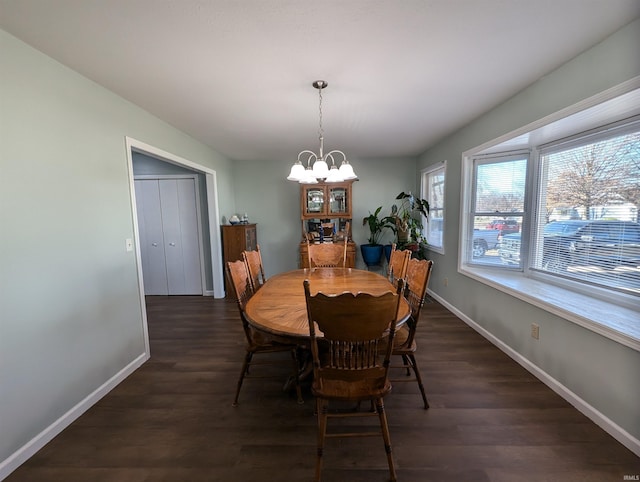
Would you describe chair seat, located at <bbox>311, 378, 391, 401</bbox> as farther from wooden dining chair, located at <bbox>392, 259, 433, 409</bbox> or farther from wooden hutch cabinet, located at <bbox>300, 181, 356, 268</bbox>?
wooden hutch cabinet, located at <bbox>300, 181, 356, 268</bbox>

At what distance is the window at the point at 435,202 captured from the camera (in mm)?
3873

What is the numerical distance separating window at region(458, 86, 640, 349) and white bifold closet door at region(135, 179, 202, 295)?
13.1ft

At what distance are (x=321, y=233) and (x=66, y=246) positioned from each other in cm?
320

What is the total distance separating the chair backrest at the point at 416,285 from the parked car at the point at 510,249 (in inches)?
61.8

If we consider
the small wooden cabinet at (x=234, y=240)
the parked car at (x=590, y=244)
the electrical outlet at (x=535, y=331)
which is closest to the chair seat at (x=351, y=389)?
the electrical outlet at (x=535, y=331)

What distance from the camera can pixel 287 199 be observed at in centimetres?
479

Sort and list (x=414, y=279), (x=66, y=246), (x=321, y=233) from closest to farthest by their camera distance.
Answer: (x=66, y=246), (x=414, y=279), (x=321, y=233)

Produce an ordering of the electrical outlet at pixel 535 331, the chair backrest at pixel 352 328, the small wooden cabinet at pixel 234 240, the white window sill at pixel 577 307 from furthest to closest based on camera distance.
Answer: the small wooden cabinet at pixel 234 240, the electrical outlet at pixel 535 331, the white window sill at pixel 577 307, the chair backrest at pixel 352 328

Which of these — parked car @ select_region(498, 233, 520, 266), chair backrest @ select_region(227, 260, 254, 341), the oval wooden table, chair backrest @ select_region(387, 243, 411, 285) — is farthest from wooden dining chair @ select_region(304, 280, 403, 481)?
parked car @ select_region(498, 233, 520, 266)

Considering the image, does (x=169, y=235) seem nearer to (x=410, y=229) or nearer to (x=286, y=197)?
(x=286, y=197)

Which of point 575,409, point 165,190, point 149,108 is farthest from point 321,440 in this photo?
point 165,190

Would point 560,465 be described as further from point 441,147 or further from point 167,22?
point 441,147

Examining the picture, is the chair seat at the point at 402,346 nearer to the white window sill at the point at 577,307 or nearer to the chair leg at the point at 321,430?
the chair leg at the point at 321,430

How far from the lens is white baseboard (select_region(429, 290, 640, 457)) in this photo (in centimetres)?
145
